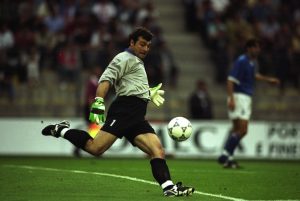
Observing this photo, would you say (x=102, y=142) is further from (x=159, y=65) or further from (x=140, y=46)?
(x=159, y=65)

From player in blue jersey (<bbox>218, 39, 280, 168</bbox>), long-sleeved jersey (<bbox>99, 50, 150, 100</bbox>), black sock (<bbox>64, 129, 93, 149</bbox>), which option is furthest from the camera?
player in blue jersey (<bbox>218, 39, 280, 168</bbox>)

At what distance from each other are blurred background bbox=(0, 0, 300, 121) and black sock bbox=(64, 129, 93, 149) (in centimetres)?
1135

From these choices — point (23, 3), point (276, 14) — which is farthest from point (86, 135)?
point (276, 14)

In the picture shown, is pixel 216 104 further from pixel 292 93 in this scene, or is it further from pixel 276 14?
pixel 276 14

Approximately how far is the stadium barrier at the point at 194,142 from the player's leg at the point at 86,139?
Result: 12.1 metres

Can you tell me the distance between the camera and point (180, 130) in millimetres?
13305

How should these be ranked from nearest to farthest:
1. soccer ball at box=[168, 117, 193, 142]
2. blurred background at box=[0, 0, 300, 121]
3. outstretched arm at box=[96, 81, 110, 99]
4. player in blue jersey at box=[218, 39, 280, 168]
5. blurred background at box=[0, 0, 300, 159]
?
outstretched arm at box=[96, 81, 110, 99] → soccer ball at box=[168, 117, 193, 142] → player in blue jersey at box=[218, 39, 280, 168] → blurred background at box=[0, 0, 300, 159] → blurred background at box=[0, 0, 300, 121]

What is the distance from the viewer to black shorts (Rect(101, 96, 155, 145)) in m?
11.9

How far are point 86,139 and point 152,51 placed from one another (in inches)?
584

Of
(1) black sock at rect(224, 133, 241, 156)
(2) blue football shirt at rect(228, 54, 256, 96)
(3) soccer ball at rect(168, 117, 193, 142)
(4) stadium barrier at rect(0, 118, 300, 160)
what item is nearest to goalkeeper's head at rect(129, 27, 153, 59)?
(3) soccer ball at rect(168, 117, 193, 142)

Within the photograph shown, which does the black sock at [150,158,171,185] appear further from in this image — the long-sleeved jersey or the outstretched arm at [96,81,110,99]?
the outstretched arm at [96,81,110,99]

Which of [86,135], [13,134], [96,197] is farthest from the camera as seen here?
[13,134]

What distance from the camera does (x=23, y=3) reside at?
93.8ft

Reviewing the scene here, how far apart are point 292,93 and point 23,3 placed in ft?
31.8
